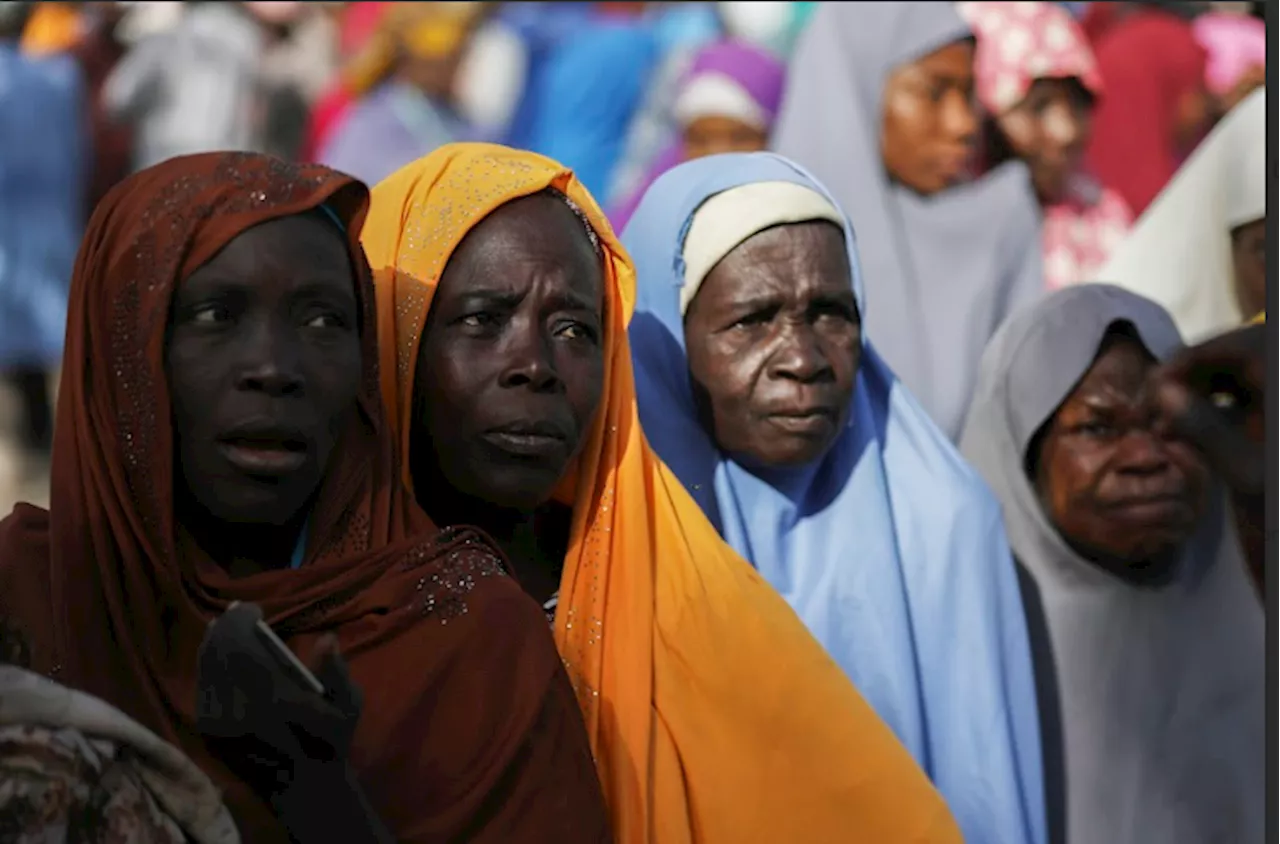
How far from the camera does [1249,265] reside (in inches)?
225

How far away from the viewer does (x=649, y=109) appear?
8.90m

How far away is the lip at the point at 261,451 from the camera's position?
251cm

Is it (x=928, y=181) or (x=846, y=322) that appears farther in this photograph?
(x=928, y=181)

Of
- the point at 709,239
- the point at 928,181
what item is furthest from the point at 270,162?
the point at 928,181

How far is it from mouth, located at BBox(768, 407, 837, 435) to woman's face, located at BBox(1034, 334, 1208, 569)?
756 mm

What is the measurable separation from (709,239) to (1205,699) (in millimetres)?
1497

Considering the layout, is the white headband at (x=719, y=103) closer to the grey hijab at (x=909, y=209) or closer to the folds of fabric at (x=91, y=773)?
the grey hijab at (x=909, y=209)

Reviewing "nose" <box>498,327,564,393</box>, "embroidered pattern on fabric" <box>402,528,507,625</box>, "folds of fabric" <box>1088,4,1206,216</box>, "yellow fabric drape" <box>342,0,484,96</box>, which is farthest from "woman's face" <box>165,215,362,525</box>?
"yellow fabric drape" <box>342,0,484,96</box>

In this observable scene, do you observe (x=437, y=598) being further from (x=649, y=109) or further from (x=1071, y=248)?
(x=649, y=109)

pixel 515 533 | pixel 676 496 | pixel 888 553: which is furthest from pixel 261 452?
pixel 888 553

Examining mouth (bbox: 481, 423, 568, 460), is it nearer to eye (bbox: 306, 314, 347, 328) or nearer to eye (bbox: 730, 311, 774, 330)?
eye (bbox: 306, 314, 347, 328)

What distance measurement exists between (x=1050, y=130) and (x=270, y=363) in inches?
211

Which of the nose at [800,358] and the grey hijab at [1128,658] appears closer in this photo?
the nose at [800,358]

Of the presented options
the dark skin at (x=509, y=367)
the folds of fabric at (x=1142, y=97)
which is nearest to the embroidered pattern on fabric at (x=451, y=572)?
the dark skin at (x=509, y=367)
